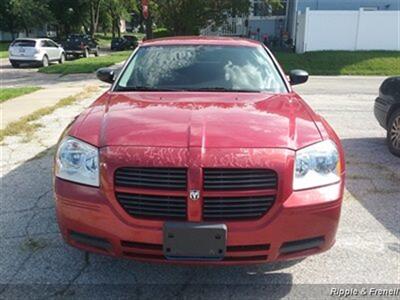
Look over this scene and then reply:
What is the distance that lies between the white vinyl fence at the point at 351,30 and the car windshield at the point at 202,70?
21.0 metres

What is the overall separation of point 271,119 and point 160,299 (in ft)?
4.69

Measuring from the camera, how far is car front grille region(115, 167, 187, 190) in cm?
288

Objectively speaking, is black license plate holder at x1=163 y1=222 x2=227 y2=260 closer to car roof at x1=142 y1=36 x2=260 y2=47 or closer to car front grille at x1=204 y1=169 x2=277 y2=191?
car front grille at x1=204 y1=169 x2=277 y2=191

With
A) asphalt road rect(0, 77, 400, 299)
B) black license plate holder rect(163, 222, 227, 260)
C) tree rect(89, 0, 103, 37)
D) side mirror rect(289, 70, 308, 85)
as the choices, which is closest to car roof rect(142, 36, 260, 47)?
side mirror rect(289, 70, 308, 85)

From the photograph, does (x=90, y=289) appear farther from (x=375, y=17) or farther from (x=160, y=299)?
(x=375, y=17)

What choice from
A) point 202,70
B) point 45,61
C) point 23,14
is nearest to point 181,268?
point 202,70

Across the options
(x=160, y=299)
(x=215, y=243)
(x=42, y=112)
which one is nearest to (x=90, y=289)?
(x=160, y=299)

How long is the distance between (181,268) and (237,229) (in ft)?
2.74

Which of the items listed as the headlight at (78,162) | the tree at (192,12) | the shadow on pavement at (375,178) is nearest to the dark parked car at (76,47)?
the tree at (192,12)

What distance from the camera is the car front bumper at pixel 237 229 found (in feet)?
9.56

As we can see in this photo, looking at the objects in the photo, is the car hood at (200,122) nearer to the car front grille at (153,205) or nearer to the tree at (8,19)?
the car front grille at (153,205)

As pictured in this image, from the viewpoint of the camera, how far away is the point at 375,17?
80.4 feet

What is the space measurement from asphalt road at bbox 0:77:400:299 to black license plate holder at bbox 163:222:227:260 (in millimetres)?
477

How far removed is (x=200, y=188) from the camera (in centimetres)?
287
